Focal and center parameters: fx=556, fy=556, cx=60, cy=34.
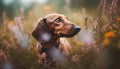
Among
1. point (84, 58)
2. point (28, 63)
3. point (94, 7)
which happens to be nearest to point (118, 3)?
point (94, 7)

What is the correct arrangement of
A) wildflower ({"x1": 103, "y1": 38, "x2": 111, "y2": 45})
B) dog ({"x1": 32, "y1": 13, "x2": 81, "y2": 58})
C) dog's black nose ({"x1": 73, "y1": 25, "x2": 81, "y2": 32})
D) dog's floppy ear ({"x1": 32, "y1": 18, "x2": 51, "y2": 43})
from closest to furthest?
wildflower ({"x1": 103, "y1": 38, "x2": 111, "y2": 45}) < dog's black nose ({"x1": 73, "y1": 25, "x2": 81, "y2": 32}) < dog ({"x1": 32, "y1": 13, "x2": 81, "y2": 58}) < dog's floppy ear ({"x1": 32, "y1": 18, "x2": 51, "y2": 43})

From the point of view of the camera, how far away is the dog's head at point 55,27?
554 cm

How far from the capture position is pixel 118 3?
566cm

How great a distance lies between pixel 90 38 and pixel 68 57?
294 mm

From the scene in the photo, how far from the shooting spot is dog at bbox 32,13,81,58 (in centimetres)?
560

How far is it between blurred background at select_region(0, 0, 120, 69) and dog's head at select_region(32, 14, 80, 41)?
0.15 meters

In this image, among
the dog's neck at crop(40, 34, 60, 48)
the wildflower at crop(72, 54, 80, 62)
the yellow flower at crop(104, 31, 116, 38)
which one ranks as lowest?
the wildflower at crop(72, 54, 80, 62)

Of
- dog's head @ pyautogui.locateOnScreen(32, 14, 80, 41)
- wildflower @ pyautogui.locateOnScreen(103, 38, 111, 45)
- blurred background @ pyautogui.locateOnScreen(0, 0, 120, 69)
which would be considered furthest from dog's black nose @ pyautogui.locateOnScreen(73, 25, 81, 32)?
wildflower @ pyautogui.locateOnScreen(103, 38, 111, 45)

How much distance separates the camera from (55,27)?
18.6 feet

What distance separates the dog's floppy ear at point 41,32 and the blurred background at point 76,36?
4.2 inches

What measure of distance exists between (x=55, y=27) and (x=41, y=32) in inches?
7.5

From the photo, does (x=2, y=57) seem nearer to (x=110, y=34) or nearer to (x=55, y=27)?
(x=55, y=27)

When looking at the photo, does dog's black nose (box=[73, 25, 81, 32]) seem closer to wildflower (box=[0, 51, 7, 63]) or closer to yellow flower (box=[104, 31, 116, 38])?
yellow flower (box=[104, 31, 116, 38])

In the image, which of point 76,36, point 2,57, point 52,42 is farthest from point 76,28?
point 2,57
